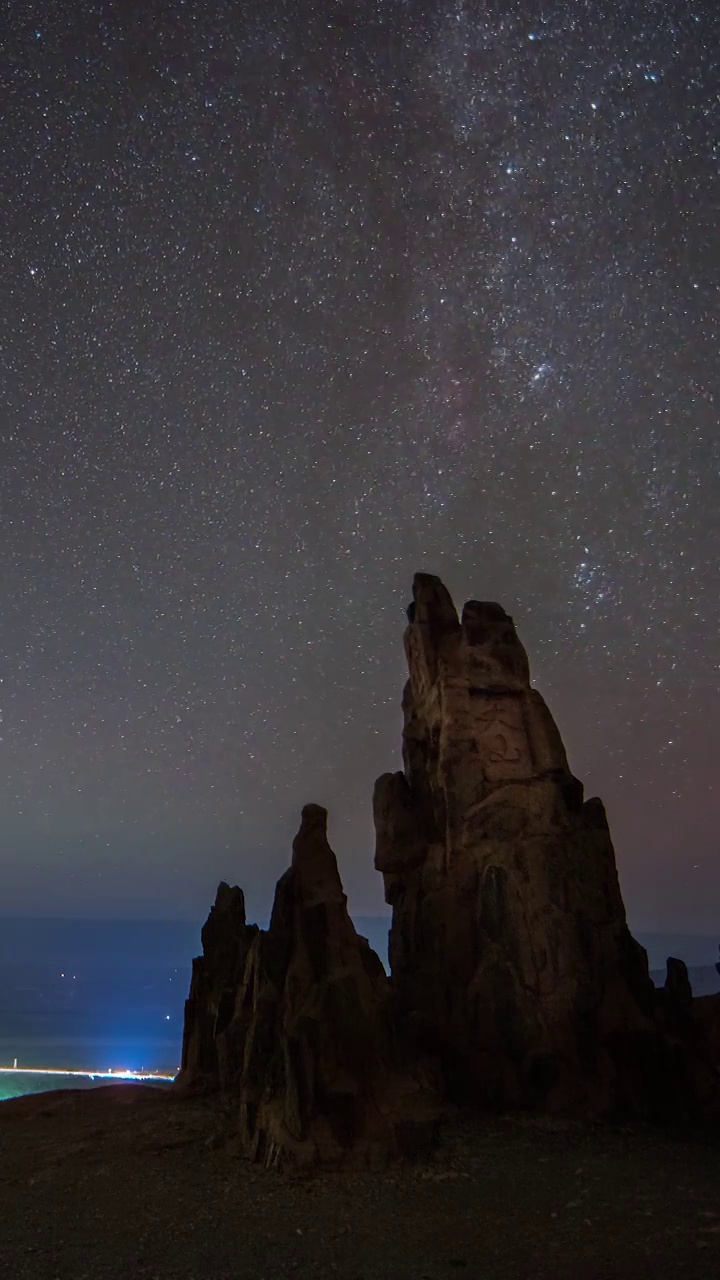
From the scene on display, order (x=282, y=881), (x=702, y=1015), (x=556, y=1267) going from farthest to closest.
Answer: (x=702, y=1015) → (x=282, y=881) → (x=556, y=1267)

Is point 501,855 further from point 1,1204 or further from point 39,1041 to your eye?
point 39,1041

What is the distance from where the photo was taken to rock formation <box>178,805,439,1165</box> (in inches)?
722

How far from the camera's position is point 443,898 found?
27.5 meters

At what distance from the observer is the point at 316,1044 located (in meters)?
19.4

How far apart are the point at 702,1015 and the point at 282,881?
14.4 metres

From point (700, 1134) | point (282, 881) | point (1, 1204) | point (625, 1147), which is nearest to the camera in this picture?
point (1, 1204)

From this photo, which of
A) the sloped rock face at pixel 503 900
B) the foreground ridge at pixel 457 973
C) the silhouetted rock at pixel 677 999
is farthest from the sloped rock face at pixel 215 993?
the silhouetted rock at pixel 677 999

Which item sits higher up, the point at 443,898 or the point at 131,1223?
the point at 443,898

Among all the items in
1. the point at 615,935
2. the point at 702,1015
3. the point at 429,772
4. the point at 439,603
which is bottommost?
the point at 702,1015

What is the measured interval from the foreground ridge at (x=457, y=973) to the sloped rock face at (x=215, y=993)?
0.09m

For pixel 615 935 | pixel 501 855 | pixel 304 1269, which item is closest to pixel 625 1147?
pixel 615 935

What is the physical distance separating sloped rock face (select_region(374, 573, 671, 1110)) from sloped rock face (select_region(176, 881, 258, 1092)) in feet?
19.4

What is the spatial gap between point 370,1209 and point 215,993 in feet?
52.4

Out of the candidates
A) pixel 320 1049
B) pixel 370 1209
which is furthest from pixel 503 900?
pixel 370 1209
